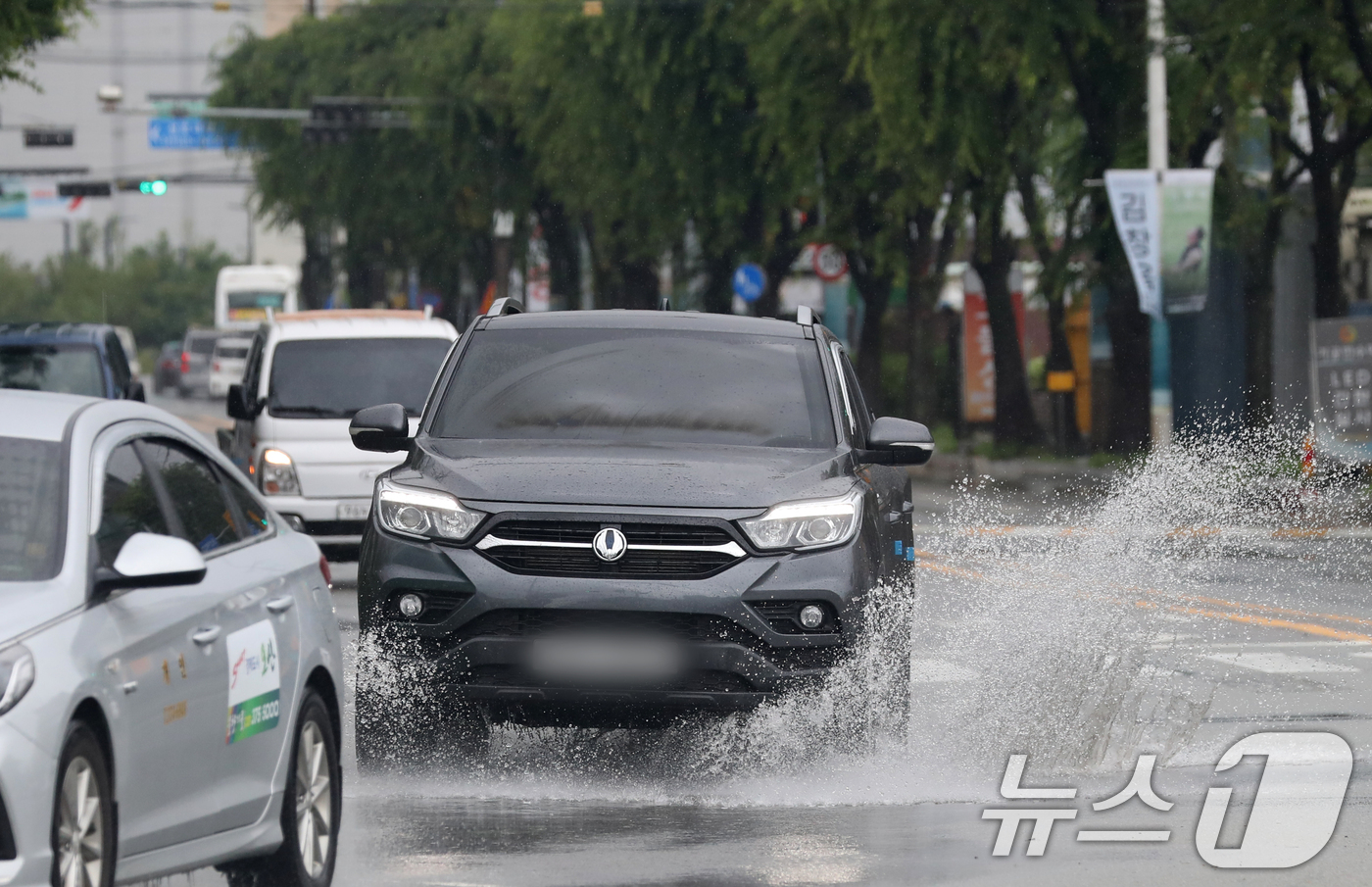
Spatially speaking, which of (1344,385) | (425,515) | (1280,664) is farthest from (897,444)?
(1344,385)

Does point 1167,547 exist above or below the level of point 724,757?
below

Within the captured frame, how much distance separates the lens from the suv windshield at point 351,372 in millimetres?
16578

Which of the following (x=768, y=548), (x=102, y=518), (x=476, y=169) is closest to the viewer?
(x=102, y=518)

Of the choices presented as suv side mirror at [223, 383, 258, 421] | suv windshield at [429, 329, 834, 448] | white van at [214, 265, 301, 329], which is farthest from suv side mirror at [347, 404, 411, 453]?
white van at [214, 265, 301, 329]

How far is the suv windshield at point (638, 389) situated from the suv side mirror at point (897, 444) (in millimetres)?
223

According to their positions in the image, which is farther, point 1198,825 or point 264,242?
point 264,242

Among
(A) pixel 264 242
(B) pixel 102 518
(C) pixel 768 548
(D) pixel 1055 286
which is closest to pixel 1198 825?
(C) pixel 768 548

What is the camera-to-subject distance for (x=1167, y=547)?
19.7 meters

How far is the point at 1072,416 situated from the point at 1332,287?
21.8 ft

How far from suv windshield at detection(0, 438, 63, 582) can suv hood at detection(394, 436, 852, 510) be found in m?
2.61

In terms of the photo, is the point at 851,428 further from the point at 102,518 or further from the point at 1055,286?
the point at 1055,286

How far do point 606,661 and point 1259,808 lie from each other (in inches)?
85.1

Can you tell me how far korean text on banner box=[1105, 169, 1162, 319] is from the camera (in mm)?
26891

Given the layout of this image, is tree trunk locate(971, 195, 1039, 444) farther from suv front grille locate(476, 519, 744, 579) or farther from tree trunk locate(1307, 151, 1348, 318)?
suv front grille locate(476, 519, 744, 579)
